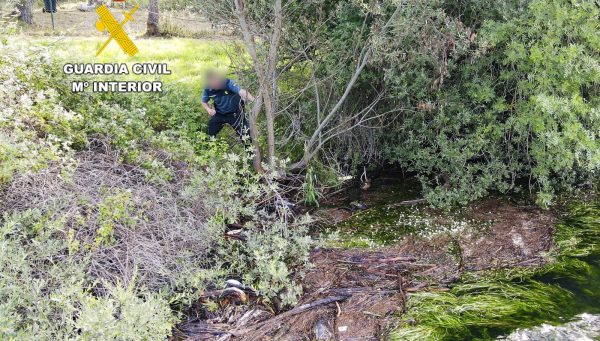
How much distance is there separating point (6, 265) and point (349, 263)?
2756 millimetres

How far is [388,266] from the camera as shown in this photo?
4.46m

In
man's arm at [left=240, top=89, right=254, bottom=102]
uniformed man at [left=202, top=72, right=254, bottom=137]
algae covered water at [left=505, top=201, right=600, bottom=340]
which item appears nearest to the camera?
algae covered water at [left=505, top=201, right=600, bottom=340]

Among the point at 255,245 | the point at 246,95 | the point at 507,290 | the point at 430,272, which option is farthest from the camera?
the point at 246,95

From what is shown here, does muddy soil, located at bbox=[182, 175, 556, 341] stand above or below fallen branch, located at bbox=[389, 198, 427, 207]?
below

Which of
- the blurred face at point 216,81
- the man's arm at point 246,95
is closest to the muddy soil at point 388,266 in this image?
the man's arm at point 246,95

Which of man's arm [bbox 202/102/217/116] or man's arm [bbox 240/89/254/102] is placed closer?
man's arm [bbox 240/89/254/102]

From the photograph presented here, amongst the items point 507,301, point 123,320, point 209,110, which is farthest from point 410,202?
point 123,320

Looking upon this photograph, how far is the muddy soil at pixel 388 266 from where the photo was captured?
3.74 m

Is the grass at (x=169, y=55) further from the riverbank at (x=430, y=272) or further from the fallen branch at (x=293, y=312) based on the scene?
the fallen branch at (x=293, y=312)

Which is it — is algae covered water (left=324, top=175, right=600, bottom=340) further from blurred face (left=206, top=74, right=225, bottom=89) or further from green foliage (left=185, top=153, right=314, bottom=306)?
blurred face (left=206, top=74, right=225, bottom=89)

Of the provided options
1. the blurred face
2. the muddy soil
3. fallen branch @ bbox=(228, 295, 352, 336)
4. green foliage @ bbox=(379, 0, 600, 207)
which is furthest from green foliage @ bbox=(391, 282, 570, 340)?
the blurred face

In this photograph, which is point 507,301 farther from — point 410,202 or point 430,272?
point 410,202

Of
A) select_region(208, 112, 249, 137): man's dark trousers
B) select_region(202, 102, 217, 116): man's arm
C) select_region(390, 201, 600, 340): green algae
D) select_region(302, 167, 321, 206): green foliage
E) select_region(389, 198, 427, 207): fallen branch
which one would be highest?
select_region(202, 102, 217, 116): man's arm

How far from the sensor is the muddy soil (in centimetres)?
374
